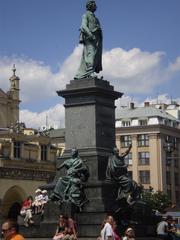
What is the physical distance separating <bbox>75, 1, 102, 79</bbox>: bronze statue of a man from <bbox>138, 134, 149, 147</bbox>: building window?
210 ft

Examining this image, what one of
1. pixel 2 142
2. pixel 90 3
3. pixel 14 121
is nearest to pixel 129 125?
pixel 14 121

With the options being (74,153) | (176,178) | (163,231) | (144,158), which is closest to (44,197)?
(74,153)

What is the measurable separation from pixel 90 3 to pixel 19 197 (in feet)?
141

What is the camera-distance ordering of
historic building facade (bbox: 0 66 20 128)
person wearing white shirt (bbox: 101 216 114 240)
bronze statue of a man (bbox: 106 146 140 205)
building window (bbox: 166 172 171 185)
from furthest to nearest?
building window (bbox: 166 172 171 185) < historic building facade (bbox: 0 66 20 128) < bronze statue of a man (bbox: 106 146 140 205) < person wearing white shirt (bbox: 101 216 114 240)

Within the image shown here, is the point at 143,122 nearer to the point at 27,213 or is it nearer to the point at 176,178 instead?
the point at 176,178

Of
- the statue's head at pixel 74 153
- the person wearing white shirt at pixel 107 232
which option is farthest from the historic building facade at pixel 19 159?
the person wearing white shirt at pixel 107 232

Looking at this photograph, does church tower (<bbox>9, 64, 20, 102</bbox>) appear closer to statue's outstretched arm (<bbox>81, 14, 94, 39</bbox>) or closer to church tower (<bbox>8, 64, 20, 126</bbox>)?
church tower (<bbox>8, 64, 20, 126</bbox>)

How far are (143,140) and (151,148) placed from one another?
7.11ft

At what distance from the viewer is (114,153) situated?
2080cm

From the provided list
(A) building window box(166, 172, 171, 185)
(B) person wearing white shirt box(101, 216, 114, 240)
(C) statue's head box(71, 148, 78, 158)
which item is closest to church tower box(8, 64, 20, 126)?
(A) building window box(166, 172, 171, 185)

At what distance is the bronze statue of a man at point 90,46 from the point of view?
22656 mm

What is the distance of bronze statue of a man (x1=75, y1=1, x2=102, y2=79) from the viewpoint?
2266 centimetres

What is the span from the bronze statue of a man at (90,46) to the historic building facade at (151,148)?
59012 millimetres

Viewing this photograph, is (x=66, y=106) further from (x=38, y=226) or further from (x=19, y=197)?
(x=19, y=197)
